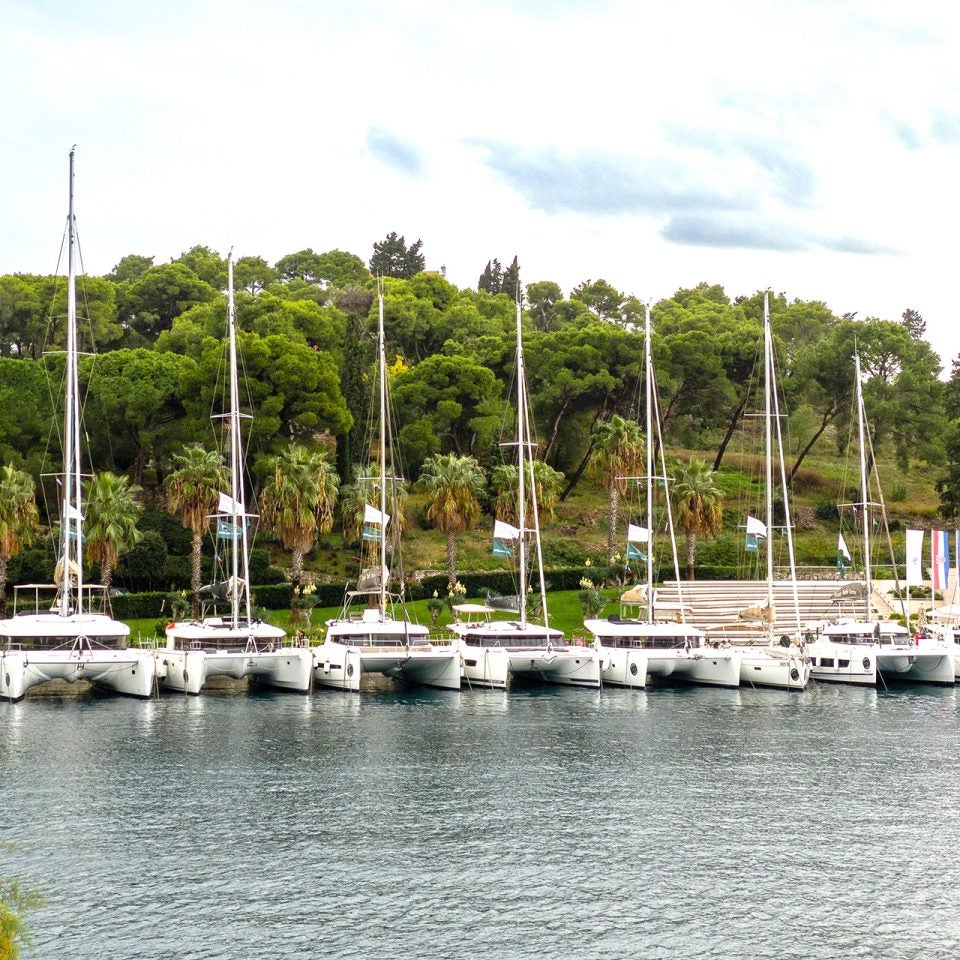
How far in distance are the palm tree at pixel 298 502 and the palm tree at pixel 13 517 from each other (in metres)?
12.6

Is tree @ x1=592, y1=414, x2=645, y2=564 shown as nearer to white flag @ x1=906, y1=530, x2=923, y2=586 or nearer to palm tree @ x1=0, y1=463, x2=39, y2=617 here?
white flag @ x1=906, y1=530, x2=923, y2=586

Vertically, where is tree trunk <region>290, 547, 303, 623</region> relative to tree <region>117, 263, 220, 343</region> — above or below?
below

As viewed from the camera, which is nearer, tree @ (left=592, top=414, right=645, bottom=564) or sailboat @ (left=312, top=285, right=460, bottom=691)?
sailboat @ (left=312, top=285, right=460, bottom=691)

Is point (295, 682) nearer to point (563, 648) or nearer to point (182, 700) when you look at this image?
point (182, 700)

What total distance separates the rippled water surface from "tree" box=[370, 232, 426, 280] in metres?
103

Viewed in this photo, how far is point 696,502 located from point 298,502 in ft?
78.0

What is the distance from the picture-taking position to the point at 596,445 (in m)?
84.2

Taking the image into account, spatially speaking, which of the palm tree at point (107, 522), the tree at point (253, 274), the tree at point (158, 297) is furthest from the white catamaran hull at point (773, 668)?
the tree at point (253, 274)

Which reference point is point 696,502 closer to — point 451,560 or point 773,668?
point 451,560

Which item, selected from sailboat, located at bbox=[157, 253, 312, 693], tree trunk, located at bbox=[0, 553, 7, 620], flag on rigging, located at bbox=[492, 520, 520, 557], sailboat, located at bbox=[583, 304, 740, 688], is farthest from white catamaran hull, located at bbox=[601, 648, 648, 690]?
tree trunk, located at bbox=[0, 553, 7, 620]

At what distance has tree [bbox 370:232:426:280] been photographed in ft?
496

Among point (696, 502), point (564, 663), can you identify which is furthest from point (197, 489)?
point (696, 502)

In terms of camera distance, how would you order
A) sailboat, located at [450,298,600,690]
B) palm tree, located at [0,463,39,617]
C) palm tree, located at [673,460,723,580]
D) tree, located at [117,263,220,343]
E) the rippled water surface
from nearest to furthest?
the rippled water surface → sailboat, located at [450,298,600,690] → palm tree, located at [0,463,39,617] → palm tree, located at [673,460,723,580] → tree, located at [117,263,220,343]

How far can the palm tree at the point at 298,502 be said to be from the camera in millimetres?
71812
